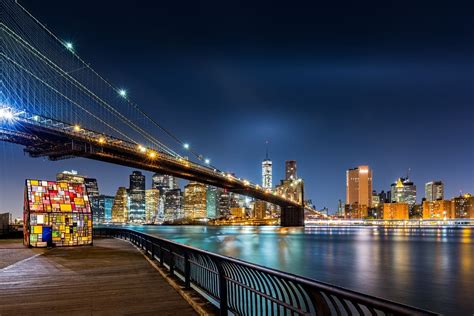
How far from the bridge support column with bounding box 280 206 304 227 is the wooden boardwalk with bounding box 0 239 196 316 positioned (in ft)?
343

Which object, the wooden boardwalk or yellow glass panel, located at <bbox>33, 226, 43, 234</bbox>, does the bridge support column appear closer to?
yellow glass panel, located at <bbox>33, 226, 43, 234</bbox>

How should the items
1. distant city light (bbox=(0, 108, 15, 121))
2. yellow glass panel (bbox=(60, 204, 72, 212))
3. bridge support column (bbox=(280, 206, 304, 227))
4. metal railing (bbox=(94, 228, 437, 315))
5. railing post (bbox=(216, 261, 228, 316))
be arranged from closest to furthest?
metal railing (bbox=(94, 228, 437, 315)) → railing post (bbox=(216, 261, 228, 316)) → yellow glass panel (bbox=(60, 204, 72, 212)) → distant city light (bbox=(0, 108, 15, 121)) → bridge support column (bbox=(280, 206, 304, 227))

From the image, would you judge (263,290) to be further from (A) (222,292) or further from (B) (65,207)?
(B) (65,207)

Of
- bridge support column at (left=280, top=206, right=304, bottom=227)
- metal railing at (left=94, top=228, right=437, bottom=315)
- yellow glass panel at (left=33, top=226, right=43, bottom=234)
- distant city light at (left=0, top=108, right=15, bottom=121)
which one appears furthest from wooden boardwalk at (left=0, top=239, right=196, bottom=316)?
bridge support column at (left=280, top=206, right=304, bottom=227)

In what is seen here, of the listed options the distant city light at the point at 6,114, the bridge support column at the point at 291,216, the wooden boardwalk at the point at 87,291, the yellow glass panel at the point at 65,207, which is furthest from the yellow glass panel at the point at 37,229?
the bridge support column at the point at 291,216

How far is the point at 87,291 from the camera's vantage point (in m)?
9.16

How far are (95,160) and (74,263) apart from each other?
45.0m

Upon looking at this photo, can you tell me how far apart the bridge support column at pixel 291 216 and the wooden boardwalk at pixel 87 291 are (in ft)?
343

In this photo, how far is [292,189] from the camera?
14150 cm

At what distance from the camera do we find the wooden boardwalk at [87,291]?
739 centimetres

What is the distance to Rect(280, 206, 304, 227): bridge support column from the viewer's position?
383 feet

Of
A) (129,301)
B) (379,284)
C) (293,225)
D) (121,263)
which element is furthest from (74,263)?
(293,225)

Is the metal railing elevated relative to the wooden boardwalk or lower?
elevated

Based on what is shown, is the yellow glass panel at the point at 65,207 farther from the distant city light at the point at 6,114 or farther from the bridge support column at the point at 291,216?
the bridge support column at the point at 291,216
